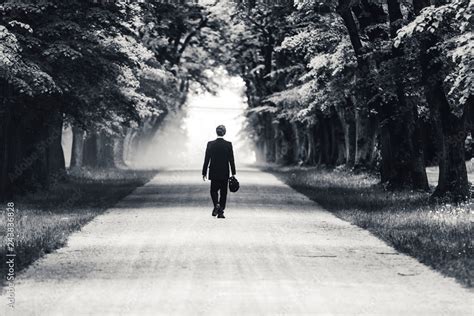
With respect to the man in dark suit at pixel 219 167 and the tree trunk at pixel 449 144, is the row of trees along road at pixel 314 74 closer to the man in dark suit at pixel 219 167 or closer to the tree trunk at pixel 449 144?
the tree trunk at pixel 449 144

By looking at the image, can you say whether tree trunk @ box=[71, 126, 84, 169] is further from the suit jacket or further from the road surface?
the road surface

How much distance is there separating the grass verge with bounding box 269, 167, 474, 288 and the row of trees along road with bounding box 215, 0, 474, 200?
1397 mm

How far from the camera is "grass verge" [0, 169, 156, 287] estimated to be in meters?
16.0

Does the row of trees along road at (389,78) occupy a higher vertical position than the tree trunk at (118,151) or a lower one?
higher

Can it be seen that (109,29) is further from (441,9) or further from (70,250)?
(70,250)

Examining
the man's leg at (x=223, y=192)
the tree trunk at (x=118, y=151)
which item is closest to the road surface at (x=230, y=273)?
the man's leg at (x=223, y=192)

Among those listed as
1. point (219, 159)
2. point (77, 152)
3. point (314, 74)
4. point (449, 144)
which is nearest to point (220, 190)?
point (219, 159)

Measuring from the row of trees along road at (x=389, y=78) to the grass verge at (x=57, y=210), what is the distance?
7258mm

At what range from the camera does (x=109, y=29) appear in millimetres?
28203

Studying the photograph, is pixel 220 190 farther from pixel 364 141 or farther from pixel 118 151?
pixel 118 151

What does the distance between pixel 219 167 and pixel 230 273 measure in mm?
9379

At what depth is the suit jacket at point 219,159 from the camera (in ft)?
73.8

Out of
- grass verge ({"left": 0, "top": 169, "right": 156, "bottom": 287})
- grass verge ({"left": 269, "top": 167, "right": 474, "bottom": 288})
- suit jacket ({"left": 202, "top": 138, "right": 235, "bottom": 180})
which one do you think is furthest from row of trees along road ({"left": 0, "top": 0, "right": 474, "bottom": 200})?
suit jacket ({"left": 202, "top": 138, "right": 235, "bottom": 180})

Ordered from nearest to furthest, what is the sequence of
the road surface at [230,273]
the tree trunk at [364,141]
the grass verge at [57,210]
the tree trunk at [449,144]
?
1. the road surface at [230,273]
2. the grass verge at [57,210]
3. the tree trunk at [449,144]
4. the tree trunk at [364,141]
